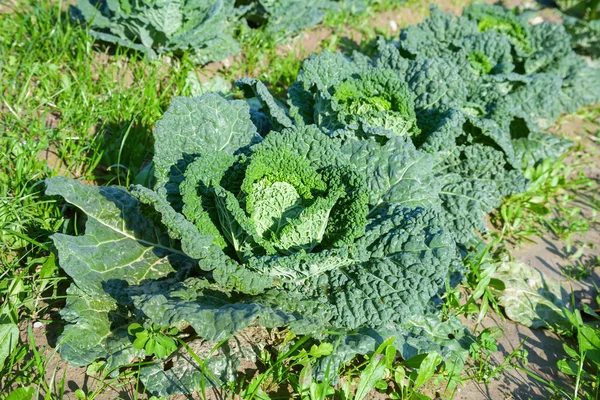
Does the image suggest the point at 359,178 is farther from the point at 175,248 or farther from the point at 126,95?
the point at 126,95

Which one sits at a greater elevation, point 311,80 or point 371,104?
point 311,80

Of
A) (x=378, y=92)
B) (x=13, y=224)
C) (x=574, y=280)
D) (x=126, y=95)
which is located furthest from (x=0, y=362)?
(x=574, y=280)

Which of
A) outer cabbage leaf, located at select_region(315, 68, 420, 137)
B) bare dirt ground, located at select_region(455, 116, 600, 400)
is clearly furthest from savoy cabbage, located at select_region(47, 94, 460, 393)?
bare dirt ground, located at select_region(455, 116, 600, 400)

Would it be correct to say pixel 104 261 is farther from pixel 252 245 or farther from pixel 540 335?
pixel 540 335

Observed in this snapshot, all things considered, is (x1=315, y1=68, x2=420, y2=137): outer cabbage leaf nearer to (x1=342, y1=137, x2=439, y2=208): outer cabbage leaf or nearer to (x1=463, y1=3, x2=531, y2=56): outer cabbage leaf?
(x1=342, y1=137, x2=439, y2=208): outer cabbage leaf

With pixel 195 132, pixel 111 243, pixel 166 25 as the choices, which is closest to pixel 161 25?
pixel 166 25

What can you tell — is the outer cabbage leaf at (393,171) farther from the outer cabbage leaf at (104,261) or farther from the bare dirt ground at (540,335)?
the outer cabbage leaf at (104,261)

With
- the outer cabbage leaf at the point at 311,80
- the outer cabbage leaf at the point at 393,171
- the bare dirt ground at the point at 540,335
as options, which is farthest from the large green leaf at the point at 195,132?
the bare dirt ground at the point at 540,335

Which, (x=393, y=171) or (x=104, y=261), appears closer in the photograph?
(x=104, y=261)
